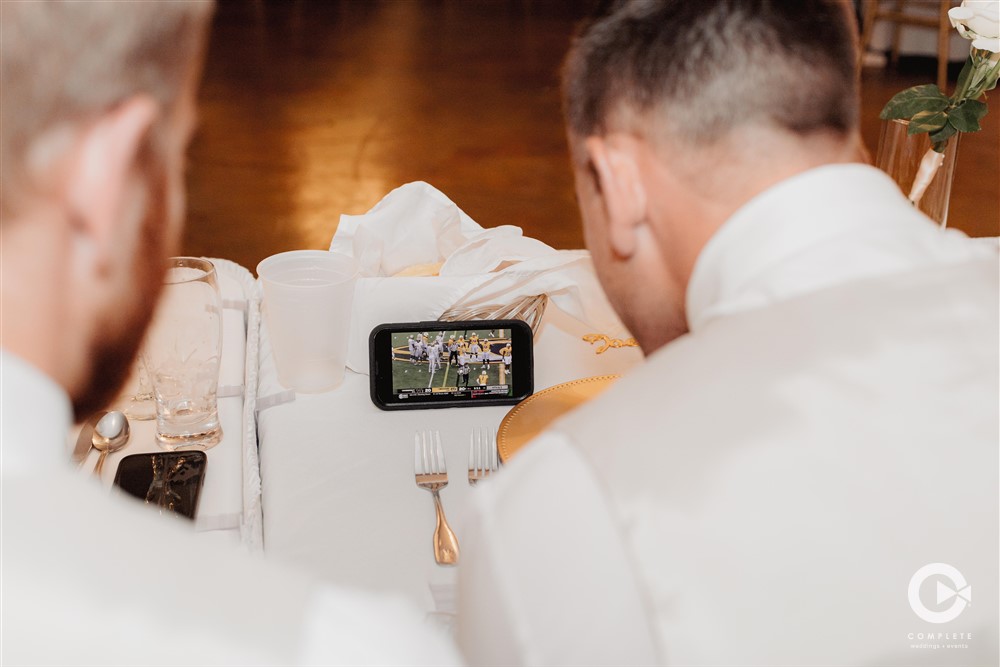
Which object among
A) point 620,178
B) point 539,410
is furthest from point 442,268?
point 620,178

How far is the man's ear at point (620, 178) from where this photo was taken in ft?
2.94

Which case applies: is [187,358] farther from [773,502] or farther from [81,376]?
[773,502]

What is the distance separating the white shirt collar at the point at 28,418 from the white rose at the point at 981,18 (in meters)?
1.30

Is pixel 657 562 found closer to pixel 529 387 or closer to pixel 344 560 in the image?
pixel 344 560

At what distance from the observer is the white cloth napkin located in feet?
4.75

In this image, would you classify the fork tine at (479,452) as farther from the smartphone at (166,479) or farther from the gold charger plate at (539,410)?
the smartphone at (166,479)

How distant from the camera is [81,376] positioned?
59cm

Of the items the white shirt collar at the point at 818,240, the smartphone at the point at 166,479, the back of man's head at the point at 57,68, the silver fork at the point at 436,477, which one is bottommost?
the silver fork at the point at 436,477

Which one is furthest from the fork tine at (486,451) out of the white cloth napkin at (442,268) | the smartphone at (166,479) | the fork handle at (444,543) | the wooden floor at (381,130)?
the wooden floor at (381,130)

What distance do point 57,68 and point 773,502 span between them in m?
0.50

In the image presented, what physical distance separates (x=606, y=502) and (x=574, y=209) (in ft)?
12.4

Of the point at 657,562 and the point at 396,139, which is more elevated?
the point at 657,562

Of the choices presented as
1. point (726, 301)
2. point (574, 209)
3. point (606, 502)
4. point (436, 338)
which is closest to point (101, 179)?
point (606, 502)

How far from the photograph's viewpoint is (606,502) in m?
0.66
